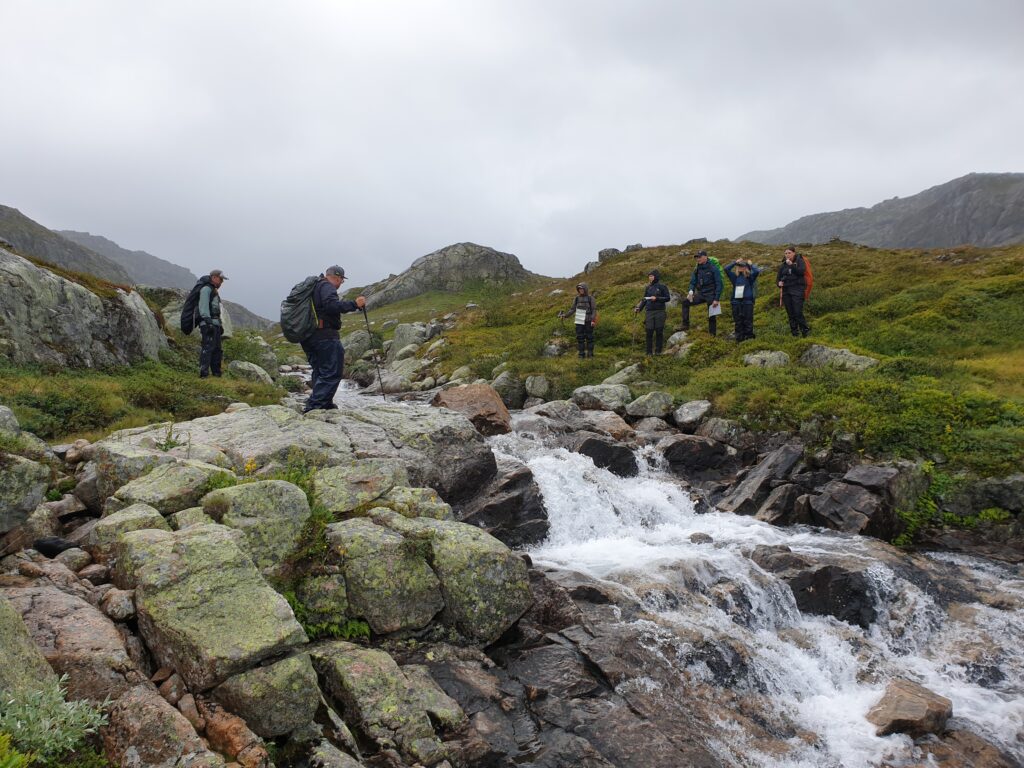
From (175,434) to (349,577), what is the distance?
656 cm

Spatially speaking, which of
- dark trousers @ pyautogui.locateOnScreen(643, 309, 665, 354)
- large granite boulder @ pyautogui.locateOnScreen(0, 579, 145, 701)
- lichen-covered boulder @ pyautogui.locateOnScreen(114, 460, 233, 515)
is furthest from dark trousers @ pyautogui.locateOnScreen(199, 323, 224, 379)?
dark trousers @ pyautogui.locateOnScreen(643, 309, 665, 354)

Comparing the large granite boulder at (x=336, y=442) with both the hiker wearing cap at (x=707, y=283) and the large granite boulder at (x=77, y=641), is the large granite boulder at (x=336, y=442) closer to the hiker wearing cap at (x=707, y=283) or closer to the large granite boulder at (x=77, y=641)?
the large granite boulder at (x=77, y=641)

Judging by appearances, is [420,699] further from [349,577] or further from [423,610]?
[349,577]

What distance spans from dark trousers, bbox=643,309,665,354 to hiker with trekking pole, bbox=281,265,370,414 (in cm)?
1609

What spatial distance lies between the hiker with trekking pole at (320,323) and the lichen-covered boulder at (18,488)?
7011mm

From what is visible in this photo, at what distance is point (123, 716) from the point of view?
4.82 meters

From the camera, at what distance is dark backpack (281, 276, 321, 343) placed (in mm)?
13039

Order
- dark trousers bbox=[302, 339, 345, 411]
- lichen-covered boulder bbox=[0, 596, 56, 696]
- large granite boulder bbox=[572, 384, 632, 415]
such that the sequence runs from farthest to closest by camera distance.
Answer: large granite boulder bbox=[572, 384, 632, 415] → dark trousers bbox=[302, 339, 345, 411] → lichen-covered boulder bbox=[0, 596, 56, 696]

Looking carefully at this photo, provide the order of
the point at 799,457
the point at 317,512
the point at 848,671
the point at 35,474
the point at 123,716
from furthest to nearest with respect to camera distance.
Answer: the point at 799,457 < the point at 848,671 < the point at 317,512 < the point at 35,474 < the point at 123,716

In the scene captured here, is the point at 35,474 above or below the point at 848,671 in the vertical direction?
above

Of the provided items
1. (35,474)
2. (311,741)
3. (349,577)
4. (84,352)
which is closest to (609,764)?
(311,741)

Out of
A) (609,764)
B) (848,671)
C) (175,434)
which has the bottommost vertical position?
(848,671)

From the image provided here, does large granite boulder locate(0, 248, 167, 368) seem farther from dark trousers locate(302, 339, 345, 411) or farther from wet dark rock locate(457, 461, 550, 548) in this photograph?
wet dark rock locate(457, 461, 550, 548)

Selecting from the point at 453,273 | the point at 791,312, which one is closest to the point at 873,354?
the point at 791,312
